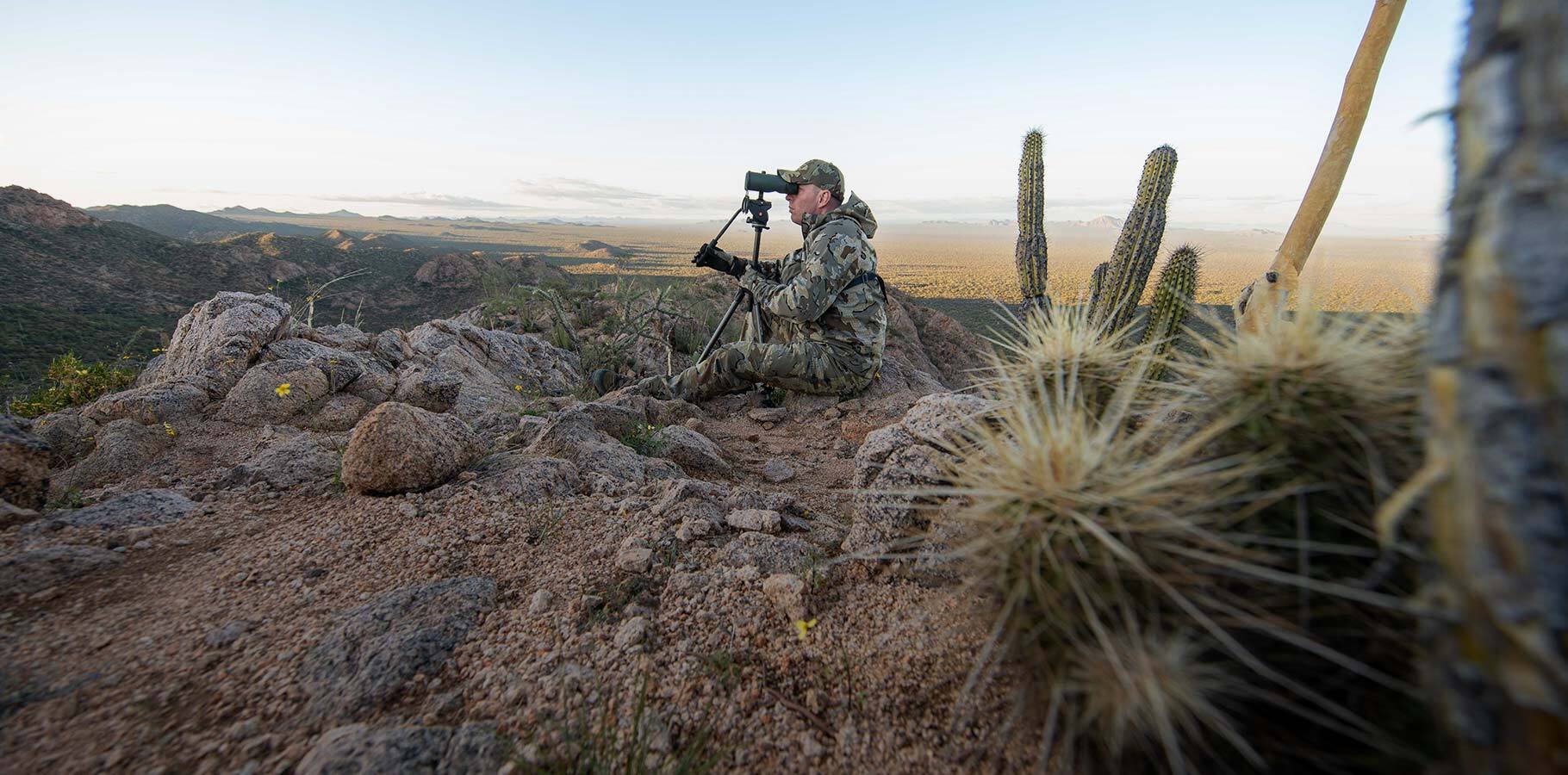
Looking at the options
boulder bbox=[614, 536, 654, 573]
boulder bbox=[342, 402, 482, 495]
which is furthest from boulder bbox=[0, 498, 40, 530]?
boulder bbox=[614, 536, 654, 573]

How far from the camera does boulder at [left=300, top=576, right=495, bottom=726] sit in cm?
158

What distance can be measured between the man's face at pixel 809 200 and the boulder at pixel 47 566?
483 cm

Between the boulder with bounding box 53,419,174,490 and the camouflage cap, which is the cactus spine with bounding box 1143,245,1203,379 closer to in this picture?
the camouflage cap

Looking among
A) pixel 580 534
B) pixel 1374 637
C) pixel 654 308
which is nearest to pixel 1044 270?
pixel 654 308

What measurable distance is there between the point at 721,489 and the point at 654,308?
4325 mm

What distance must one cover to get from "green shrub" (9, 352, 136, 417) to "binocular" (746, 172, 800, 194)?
5.59 metres

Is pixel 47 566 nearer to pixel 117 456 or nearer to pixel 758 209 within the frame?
pixel 117 456

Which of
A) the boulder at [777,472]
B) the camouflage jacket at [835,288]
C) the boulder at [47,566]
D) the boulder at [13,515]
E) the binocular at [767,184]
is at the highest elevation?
the binocular at [767,184]

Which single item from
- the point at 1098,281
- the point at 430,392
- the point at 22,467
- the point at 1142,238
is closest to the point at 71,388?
the point at 430,392

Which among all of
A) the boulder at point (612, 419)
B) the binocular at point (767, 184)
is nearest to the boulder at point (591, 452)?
the boulder at point (612, 419)

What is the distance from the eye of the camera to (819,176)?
212 inches

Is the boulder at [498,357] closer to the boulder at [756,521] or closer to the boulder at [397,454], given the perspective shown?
the boulder at [397,454]

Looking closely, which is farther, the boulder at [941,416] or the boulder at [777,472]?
the boulder at [777,472]

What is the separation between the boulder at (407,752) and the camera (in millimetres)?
1261
